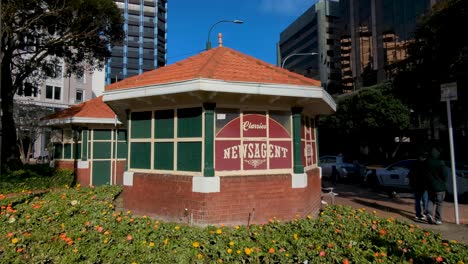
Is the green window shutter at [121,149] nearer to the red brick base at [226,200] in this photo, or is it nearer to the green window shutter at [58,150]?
the green window shutter at [58,150]

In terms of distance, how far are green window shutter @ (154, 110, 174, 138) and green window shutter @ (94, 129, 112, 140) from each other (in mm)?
9158

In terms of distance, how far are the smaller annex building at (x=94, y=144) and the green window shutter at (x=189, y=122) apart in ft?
29.2

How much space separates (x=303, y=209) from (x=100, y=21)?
48.0 feet

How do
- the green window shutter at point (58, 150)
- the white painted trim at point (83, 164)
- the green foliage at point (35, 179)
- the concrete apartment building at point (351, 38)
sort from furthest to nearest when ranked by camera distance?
the concrete apartment building at point (351, 38) < the green window shutter at point (58, 150) < the white painted trim at point (83, 164) < the green foliage at point (35, 179)

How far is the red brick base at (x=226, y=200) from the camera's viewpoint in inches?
297

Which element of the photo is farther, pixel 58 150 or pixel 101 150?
pixel 58 150

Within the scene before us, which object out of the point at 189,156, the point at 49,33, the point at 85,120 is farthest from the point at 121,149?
the point at 189,156

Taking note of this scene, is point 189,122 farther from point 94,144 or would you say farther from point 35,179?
point 94,144

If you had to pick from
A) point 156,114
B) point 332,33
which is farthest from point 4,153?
point 332,33

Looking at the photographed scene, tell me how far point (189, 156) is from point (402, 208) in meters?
7.69

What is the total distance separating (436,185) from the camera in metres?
9.05

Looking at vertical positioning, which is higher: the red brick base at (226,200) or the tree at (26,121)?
the tree at (26,121)

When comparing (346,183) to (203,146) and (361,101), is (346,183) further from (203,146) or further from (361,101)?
(361,101)

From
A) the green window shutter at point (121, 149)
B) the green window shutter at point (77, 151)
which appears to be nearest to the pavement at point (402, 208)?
the green window shutter at point (121, 149)
